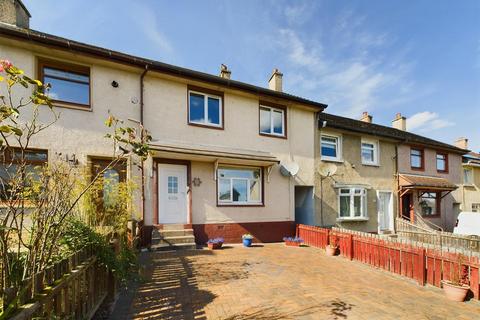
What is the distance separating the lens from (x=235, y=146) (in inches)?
438

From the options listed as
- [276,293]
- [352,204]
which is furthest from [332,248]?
[352,204]

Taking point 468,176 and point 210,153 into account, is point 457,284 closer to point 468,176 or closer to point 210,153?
point 210,153

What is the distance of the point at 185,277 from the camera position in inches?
238

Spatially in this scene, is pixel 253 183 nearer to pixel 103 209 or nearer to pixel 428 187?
pixel 103 209

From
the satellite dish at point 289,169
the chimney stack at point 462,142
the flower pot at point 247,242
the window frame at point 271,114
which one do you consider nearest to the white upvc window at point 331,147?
the satellite dish at point 289,169

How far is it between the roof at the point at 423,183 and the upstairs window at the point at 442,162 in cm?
151

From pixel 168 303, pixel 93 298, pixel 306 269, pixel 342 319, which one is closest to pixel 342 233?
pixel 306 269

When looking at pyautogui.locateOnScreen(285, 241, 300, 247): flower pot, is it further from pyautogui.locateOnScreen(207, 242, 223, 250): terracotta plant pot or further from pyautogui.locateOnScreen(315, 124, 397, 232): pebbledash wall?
pyautogui.locateOnScreen(207, 242, 223, 250): terracotta plant pot

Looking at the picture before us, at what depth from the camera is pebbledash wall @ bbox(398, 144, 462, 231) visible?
1675cm

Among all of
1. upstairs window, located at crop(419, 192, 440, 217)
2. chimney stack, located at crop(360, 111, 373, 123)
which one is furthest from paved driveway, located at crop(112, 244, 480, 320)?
chimney stack, located at crop(360, 111, 373, 123)

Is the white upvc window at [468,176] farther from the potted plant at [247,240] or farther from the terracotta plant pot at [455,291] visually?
the potted plant at [247,240]

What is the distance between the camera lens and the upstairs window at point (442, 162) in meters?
18.9

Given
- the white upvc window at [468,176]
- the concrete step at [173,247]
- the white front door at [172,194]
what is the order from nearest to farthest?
the concrete step at [173,247], the white front door at [172,194], the white upvc window at [468,176]

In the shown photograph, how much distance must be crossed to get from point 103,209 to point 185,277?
2892 mm
